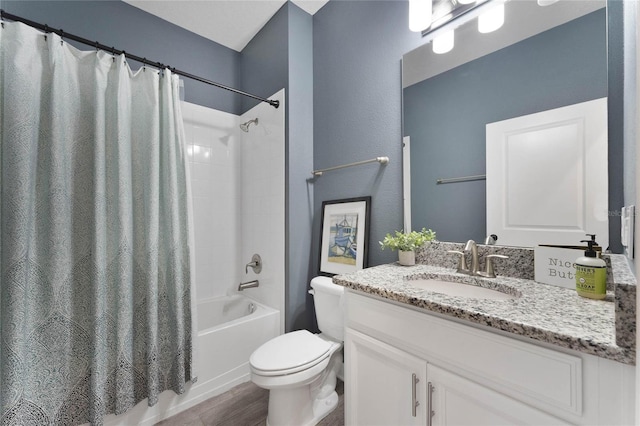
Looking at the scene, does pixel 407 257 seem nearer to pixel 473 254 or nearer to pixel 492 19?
pixel 473 254

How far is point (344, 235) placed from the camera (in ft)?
5.66

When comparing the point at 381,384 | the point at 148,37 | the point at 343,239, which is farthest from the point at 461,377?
the point at 148,37

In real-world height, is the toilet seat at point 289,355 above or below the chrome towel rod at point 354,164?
below

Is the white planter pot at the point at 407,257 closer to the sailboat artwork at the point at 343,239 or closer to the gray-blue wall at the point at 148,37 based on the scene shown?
the sailboat artwork at the point at 343,239

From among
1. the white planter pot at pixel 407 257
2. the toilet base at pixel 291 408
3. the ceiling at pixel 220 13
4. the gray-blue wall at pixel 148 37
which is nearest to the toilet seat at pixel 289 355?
the toilet base at pixel 291 408

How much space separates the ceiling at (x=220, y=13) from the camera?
73.6 inches

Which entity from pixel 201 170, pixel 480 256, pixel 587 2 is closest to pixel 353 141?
pixel 480 256

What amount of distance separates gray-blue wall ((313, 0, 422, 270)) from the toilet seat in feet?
1.92

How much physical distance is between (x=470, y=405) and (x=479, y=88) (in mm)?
1235

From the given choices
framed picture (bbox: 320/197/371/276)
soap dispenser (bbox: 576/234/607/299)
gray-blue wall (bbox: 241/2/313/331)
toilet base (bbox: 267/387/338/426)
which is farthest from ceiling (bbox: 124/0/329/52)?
toilet base (bbox: 267/387/338/426)

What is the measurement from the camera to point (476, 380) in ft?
2.39

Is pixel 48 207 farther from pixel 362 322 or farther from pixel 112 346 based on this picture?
pixel 362 322

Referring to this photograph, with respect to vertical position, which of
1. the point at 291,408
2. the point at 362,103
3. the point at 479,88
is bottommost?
the point at 291,408

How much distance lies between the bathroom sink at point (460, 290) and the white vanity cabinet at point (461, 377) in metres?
0.25
